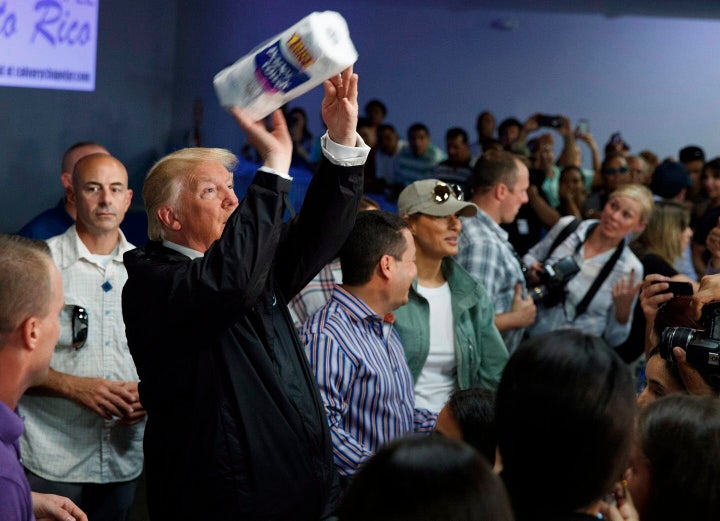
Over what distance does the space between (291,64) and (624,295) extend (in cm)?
238

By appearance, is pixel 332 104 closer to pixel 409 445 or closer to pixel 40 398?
pixel 409 445

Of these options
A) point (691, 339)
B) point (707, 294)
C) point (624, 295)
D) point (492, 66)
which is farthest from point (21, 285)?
point (492, 66)

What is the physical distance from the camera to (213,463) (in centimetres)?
172

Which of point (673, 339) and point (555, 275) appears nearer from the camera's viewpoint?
point (673, 339)

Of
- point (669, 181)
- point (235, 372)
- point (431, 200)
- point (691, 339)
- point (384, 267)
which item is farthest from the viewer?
point (669, 181)

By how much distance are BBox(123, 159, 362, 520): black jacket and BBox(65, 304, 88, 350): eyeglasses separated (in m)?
0.72

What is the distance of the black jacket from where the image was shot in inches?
64.7

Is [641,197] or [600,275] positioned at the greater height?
[641,197]

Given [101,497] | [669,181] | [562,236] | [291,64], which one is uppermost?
[291,64]

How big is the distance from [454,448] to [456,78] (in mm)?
9219

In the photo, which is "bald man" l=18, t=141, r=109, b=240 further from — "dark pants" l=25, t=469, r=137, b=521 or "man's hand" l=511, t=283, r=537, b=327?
"man's hand" l=511, t=283, r=537, b=327

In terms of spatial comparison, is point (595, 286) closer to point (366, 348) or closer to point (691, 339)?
point (366, 348)

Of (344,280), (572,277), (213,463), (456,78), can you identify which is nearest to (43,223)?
(344,280)

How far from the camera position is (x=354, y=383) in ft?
7.35
